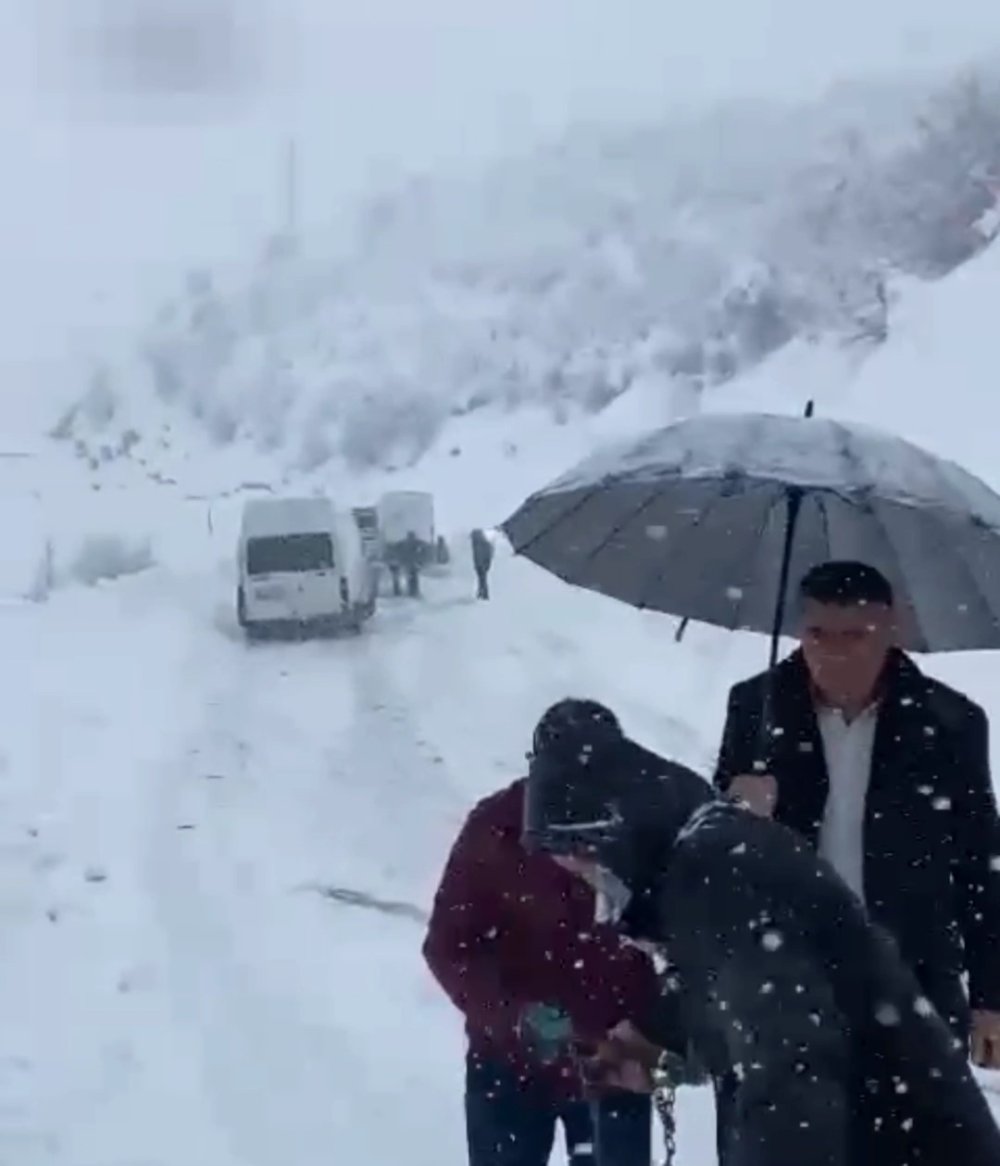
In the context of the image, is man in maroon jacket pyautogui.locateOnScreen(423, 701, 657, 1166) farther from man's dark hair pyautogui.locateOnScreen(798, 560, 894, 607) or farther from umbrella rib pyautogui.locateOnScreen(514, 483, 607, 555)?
umbrella rib pyautogui.locateOnScreen(514, 483, 607, 555)

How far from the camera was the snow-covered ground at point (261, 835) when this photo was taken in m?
6.05

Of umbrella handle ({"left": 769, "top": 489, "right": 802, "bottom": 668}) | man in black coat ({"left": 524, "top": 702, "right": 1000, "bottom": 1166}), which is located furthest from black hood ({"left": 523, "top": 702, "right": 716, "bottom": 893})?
umbrella handle ({"left": 769, "top": 489, "right": 802, "bottom": 668})

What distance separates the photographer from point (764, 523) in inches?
165

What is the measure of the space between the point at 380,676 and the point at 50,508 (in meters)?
20.1

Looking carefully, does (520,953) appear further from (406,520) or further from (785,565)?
(406,520)

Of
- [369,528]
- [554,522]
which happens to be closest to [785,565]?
[554,522]

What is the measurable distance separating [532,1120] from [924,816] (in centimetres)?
104

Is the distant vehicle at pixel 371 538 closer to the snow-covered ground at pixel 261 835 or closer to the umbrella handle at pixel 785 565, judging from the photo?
the snow-covered ground at pixel 261 835

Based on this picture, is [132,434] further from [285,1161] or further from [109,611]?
[285,1161]

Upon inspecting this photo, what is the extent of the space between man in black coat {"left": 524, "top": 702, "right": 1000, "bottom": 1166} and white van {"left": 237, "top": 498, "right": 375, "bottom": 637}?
21.3 metres

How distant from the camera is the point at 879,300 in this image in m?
43.1

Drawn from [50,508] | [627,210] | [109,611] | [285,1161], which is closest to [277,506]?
[109,611]

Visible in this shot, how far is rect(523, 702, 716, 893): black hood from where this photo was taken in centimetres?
256

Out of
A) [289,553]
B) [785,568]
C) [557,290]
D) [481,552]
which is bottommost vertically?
[481,552]
